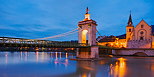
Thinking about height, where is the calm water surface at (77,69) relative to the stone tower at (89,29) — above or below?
below

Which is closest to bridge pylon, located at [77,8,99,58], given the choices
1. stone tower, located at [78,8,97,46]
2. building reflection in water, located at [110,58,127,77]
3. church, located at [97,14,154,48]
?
stone tower, located at [78,8,97,46]

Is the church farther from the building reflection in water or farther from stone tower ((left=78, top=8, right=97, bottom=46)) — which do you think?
the building reflection in water

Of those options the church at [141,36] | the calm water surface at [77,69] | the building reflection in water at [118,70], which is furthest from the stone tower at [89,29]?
the church at [141,36]

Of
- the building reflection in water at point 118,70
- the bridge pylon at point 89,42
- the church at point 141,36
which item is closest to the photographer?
the building reflection in water at point 118,70

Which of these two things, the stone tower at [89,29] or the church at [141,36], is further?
the church at [141,36]

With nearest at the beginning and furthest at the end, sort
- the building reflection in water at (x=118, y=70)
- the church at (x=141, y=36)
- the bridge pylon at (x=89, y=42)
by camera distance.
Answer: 1. the building reflection in water at (x=118, y=70)
2. the bridge pylon at (x=89, y=42)
3. the church at (x=141, y=36)

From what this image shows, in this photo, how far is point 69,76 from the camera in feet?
55.9

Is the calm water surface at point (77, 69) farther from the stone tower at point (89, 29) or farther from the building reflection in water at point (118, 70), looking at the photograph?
the stone tower at point (89, 29)

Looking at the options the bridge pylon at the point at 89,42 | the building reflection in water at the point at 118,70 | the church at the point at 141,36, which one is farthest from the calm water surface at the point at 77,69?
the church at the point at 141,36

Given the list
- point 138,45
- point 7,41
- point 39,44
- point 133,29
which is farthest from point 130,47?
point 7,41

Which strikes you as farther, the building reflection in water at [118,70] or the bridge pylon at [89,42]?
the bridge pylon at [89,42]

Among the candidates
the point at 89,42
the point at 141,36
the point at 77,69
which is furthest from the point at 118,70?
the point at 141,36

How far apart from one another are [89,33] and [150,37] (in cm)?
3164

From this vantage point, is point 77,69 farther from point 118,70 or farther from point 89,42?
point 89,42
